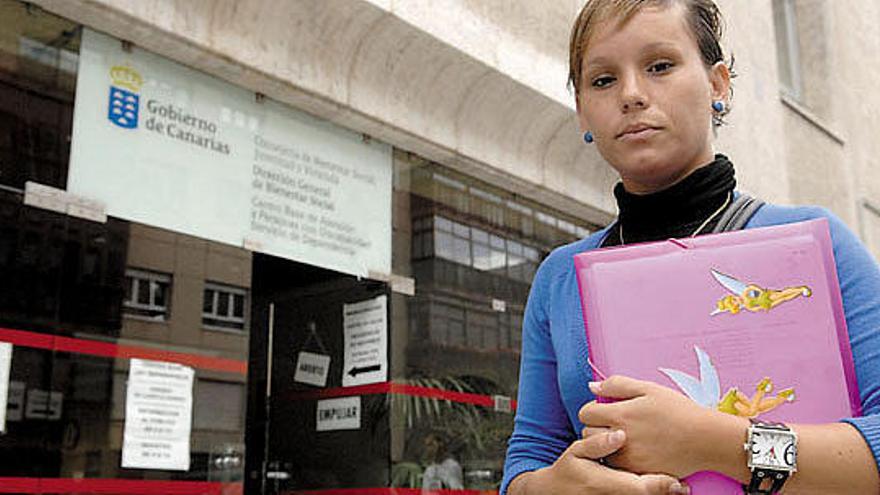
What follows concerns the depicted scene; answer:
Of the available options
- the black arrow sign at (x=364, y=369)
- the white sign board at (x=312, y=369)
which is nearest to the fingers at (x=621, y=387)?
the black arrow sign at (x=364, y=369)

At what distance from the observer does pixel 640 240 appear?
4.96 ft

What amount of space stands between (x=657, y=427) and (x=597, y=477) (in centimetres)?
10

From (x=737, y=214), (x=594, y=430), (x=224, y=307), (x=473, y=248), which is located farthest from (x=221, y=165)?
(x=594, y=430)

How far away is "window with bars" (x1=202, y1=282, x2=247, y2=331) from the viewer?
4371 mm

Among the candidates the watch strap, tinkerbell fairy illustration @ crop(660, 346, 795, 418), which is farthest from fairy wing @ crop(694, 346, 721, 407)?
the watch strap

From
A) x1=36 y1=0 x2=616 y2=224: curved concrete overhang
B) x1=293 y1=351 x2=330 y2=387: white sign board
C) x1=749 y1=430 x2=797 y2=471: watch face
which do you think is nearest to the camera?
x1=749 y1=430 x2=797 y2=471: watch face

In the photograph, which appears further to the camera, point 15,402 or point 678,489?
point 15,402

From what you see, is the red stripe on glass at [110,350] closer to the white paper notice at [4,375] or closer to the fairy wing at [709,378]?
the white paper notice at [4,375]

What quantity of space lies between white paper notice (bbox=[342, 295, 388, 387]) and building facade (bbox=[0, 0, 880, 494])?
11mm

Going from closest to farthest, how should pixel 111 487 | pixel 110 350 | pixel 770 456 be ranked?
pixel 770 456 < pixel 111 487 < pixel 110 350

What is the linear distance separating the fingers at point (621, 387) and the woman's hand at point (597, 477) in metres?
0.05

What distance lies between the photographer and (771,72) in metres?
9.31

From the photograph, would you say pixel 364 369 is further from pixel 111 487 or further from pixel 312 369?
pixel 111 487

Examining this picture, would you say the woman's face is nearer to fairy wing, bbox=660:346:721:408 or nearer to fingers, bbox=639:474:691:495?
fairy wing, bbox=660:346:721:408
